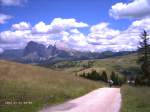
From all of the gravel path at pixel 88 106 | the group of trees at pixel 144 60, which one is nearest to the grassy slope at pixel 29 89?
the gravel path at pixel 88 106

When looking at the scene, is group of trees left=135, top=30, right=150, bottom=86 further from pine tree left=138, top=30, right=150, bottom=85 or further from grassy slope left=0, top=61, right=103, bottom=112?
grassy slope left=0, top=61, right=103, bottom=112

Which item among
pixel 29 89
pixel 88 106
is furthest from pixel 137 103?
pixel 29 89

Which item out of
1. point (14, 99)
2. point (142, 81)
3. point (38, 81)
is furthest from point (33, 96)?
point (142, 81)

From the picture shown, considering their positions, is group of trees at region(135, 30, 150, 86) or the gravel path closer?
the gravel path

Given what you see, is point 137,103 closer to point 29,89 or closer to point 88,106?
point 88,106

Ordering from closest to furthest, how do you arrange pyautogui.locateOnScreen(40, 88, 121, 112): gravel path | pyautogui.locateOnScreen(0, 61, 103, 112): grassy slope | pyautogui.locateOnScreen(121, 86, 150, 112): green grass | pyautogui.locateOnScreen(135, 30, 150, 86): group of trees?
pyautogui.locateOnScreen(40, 88, 121, 112): gravel path < pyautogui.locateOnScreen(121, 86, 150, 112): green grass < pyautogui.locateOnScreen(0, 61, 103, 112): grassy slope < pyautogui.locateOnScreen(135, 30, 150, 86): group of trees

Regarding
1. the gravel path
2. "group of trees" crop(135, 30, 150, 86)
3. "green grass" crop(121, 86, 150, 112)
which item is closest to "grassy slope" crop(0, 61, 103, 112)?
the gravel path

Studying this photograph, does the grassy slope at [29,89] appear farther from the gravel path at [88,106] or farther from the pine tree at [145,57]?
the pine tree at [145,57]

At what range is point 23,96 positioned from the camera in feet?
108

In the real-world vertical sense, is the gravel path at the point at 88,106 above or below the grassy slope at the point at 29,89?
below

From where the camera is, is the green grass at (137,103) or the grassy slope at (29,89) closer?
the green grass at (137,103)

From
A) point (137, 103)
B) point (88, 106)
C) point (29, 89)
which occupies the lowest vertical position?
point (137, 103)

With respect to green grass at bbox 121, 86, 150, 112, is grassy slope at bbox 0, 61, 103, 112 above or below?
above

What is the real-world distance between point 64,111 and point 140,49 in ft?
186
